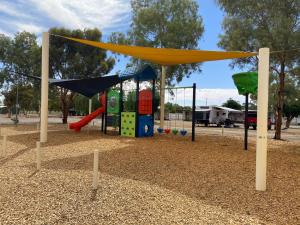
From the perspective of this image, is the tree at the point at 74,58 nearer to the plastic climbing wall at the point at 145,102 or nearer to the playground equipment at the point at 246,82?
the plastic climbing wall at the point at 145,102

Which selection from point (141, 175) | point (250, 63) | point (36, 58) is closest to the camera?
point (141, 175)

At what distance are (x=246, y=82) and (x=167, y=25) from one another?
13358mm

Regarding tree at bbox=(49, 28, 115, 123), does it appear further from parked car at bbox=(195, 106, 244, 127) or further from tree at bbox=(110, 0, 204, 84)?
parked car at bbox=(195, 106, 244, 127)

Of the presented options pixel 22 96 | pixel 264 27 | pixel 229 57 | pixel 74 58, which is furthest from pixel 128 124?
pixel 22 96

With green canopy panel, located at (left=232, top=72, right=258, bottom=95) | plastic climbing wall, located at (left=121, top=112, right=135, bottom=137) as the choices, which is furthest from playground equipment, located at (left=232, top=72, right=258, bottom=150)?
plastic climbing wall, located at (left=121, top=112, right=135, bottom=137)

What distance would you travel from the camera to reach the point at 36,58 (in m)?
29.2

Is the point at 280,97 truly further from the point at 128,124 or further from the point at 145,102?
the point at 128,124

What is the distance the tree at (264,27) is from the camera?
14875mm

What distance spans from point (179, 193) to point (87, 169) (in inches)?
93.8

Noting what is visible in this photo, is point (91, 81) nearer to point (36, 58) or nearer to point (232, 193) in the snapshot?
point (232, 193)

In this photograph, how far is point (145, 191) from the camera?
5672mm

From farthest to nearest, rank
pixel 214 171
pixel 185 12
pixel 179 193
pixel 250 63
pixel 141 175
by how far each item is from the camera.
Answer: pixel 185 12 < pixel 250 63 < pixel 214 171 < pixel 141 175 < pixel 179 193

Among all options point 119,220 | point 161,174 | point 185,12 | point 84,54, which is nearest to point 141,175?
point 161,174

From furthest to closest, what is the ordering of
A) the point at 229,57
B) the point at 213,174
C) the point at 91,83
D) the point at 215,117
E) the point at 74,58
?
the point at 215,117
the point at 74,58
the point at 91,83
the point at 229,57
the point at 213,174
